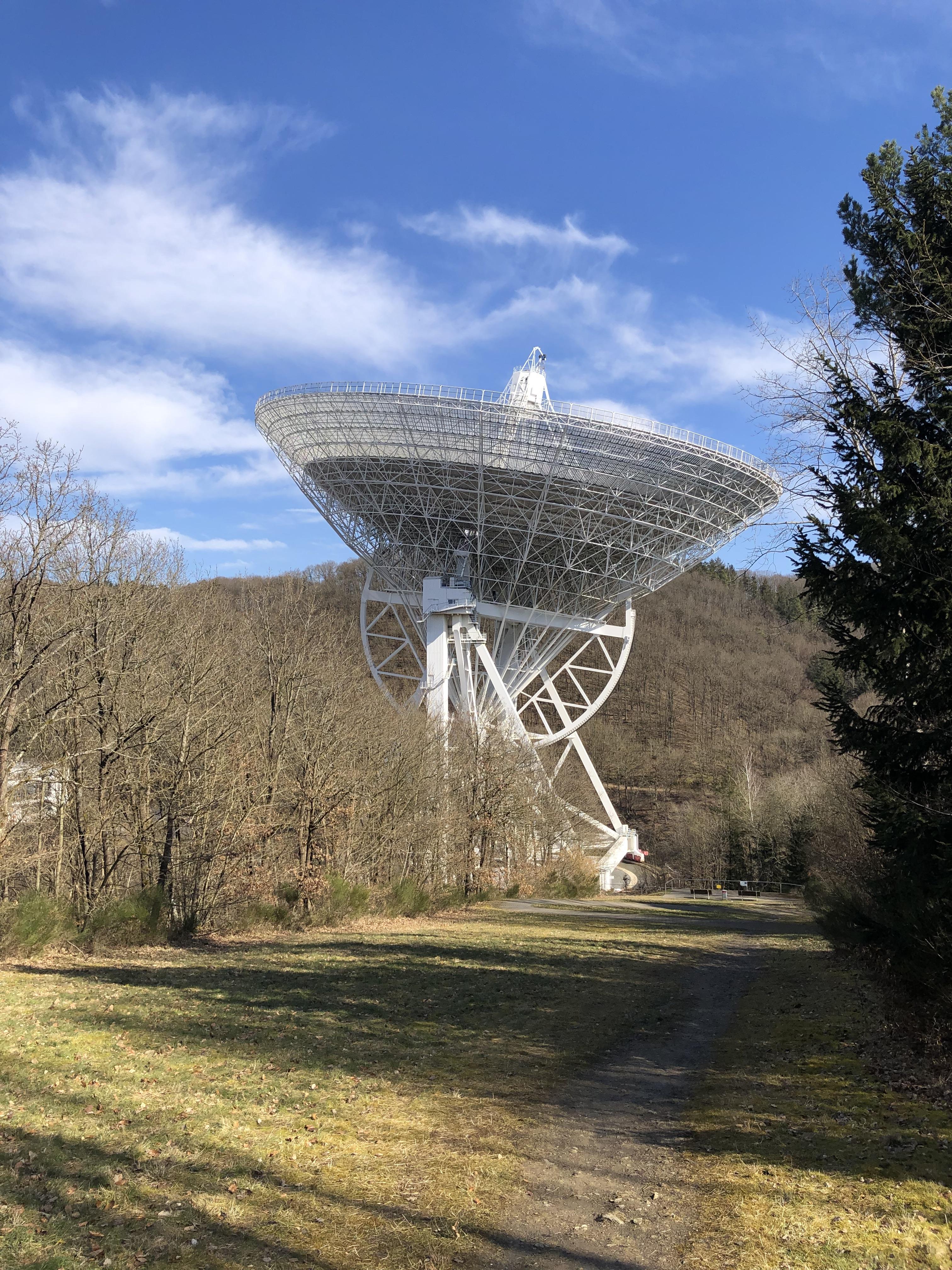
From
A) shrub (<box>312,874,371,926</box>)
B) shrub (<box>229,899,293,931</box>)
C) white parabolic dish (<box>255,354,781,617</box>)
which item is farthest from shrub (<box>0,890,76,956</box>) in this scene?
white parabolic dish (<box>255,354,781,617</box>)

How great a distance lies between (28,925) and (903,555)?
1285 cm

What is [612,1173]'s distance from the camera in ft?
20.7

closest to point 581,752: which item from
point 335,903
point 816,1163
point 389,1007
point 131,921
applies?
point 335,903

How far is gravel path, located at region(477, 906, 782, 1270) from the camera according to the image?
5.18 metres

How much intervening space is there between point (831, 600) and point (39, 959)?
12258 mm

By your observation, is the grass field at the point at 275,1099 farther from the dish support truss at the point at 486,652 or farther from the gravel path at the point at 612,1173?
the dish support truss at the point at 486,652

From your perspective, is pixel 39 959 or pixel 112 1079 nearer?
pixel 112 1079

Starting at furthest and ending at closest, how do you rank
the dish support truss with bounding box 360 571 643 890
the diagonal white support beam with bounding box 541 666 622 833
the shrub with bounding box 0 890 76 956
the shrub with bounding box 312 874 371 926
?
the diagonal white support beam with bounding box 541 666 622 833 < the dish support truss with bounding box 360 571 643 890 < the shrub with bounding box 312 874 371 926 < the shrub with bounding box 0 890 76 956

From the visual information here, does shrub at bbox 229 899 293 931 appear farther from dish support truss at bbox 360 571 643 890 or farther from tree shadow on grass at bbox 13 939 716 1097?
dish support truss at bbox 360 571 643 890

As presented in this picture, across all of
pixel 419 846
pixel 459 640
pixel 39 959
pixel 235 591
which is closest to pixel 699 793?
pixel 235 591

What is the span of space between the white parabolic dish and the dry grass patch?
23.4 meters

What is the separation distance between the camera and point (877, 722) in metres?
9.93

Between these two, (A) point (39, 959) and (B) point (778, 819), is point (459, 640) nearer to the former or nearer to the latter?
(A) point (39, 959)

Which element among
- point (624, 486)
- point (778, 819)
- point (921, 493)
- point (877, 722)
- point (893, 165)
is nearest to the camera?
point (921, 493)
